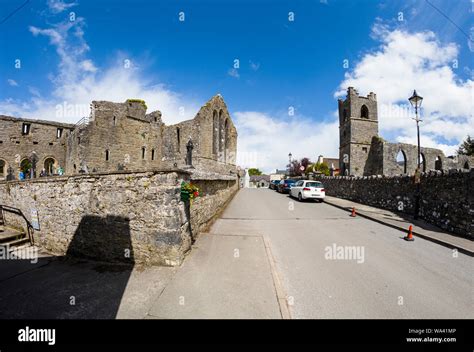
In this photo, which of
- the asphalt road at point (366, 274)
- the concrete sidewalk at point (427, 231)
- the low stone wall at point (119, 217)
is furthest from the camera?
the concrete sidewalk at point (427, 231)

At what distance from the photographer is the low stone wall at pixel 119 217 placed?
15.4ft

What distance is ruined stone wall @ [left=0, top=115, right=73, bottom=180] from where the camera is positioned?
82.7 feet

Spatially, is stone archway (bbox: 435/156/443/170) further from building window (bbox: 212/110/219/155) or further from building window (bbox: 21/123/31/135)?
building window (bbox: 21/123/31/135)

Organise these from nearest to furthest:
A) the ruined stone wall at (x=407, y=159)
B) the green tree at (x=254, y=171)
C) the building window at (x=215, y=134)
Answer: the building window at (x=215, y=134) < the ruined stone wall at (x=407, y=159) < the green tree at (x=254, y=171)

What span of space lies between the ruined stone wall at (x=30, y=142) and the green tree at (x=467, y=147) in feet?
230

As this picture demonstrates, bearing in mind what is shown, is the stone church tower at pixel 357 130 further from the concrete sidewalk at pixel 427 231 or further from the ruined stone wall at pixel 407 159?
the concrete sidewalk at pixel 427 231

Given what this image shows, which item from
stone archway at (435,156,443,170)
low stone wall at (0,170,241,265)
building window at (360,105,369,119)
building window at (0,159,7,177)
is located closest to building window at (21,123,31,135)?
building window at (0,159,7,177)

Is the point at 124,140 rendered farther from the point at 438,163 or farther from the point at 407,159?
the point at 438,163

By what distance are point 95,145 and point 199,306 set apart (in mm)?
25742

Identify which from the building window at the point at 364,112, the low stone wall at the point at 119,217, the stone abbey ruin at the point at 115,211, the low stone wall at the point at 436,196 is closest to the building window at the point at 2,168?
the stone abbey ruin at the point at 115,211

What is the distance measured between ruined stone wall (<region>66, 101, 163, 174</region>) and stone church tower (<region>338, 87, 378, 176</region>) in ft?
91.3
